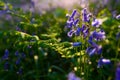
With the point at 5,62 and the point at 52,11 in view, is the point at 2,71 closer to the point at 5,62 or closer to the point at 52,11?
the point at 5,62

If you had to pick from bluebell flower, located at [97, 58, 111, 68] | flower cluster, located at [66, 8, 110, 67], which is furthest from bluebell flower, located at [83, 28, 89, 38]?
bluebell flower, located at [97, 58, 111, 68]

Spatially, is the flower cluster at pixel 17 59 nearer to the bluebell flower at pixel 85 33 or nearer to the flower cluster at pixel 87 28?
the flower cluster at pixel 87 28

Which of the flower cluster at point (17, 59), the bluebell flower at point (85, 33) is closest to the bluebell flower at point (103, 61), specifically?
the bluebell flower at point (85, 33)

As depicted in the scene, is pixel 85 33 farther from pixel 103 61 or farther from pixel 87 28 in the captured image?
pixel 103 61

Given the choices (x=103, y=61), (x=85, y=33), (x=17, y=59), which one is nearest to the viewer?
(x=103, y=61)

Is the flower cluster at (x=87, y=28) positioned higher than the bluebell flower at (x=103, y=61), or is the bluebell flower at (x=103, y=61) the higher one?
the flower cluster at (x=87, y=28)

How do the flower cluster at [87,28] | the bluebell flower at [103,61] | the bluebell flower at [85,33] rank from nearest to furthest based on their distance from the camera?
1. the bluebell flower at [103,61]
2. the flower cluster at [87,28]
3. the bluebell flower at [85,33]

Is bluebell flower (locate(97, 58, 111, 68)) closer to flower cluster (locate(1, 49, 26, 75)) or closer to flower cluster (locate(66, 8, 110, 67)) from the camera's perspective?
flower cluster (locate(66, 8, 110, 67))

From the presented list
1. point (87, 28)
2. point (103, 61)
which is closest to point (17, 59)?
point (87, 28)

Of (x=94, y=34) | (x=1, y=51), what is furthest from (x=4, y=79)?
(x=94, y=34)

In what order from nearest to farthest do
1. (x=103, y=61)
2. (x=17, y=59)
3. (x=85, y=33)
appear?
1. (x=103, y=61)
2. (x=85, y=33)
3. (x=17, y=59)

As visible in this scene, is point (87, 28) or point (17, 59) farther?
point (17, 59)
